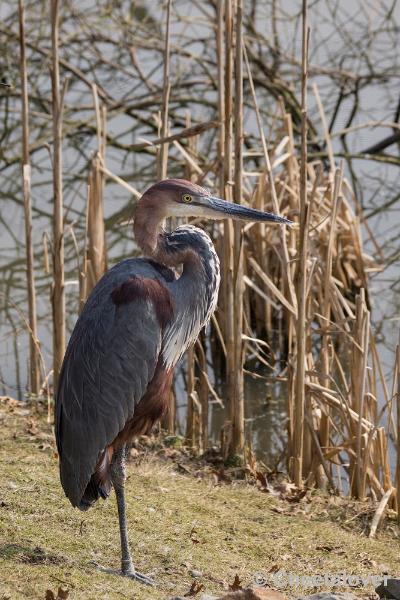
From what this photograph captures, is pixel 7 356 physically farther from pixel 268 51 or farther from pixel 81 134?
pixel 268 51

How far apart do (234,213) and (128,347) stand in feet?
2.42

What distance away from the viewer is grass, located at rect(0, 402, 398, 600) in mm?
4020

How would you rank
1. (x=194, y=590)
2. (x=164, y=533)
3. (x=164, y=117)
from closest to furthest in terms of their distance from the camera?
(x=194, y=590)
(x=164, y=533)
(x=164, y=117)

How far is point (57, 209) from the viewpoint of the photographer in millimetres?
5723

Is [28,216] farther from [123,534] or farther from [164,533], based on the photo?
[123,534]

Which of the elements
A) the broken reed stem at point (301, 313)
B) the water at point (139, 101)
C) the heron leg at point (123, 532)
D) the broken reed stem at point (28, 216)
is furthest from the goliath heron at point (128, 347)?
the water at point (139, 101)

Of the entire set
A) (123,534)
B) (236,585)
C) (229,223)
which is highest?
(229,223)

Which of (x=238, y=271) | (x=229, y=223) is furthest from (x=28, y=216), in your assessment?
(x=238, y=271)

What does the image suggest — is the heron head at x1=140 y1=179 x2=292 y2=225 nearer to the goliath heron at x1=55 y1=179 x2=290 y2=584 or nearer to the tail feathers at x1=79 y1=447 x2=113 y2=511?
the goliath heron at x1=55 y1=179 x2=290 y2=584

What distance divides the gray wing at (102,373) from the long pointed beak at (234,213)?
0.43m

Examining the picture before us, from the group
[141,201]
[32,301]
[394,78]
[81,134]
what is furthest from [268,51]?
[141,201]

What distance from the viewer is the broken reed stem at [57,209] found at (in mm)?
5539

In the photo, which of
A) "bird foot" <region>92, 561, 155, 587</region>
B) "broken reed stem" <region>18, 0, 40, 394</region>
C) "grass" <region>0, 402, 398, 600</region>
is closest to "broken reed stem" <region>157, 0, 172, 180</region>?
"broken reed stem" <region>18, 0, 40, 394</region>

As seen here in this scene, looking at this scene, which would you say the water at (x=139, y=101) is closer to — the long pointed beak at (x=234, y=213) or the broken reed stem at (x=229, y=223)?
the broken reed stem at (x=229, y=223)
